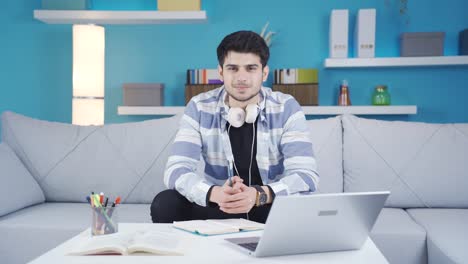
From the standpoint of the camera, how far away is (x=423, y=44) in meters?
3.43

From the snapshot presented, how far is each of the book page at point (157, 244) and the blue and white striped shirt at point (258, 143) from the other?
1.71 ft

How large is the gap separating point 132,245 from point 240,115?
81 cm

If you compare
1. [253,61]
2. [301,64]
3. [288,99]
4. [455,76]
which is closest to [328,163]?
[288,99]

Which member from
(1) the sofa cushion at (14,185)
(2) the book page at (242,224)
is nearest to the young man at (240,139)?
(2) the book page at (242,224)

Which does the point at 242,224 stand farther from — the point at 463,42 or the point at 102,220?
the point at 463,42

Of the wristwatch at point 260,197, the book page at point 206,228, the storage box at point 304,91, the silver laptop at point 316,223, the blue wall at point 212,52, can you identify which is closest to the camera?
the silver laptop at point 316,223

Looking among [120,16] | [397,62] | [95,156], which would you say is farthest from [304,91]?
[95,156]

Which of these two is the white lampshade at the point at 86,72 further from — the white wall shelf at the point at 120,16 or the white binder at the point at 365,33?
the white binder at the point at 365,33

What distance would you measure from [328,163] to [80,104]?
168 centimetres

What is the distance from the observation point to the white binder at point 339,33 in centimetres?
343

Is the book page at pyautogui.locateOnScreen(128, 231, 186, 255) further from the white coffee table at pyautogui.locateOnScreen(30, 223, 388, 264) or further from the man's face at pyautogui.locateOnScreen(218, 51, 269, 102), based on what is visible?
the man's face at pyautogui.locateOnScreen(218, 51, 269, 102)

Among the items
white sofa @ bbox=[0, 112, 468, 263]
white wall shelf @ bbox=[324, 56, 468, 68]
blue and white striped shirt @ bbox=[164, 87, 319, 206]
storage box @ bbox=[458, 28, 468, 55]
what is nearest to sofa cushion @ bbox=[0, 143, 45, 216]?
white sofa @ bbox=[0, 112, 468, 263]

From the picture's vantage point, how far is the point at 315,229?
3.67ft

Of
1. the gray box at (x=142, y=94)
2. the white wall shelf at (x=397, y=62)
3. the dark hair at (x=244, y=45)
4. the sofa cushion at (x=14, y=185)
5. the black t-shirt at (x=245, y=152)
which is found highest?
the white wall shelf at (x=397, y=62)
